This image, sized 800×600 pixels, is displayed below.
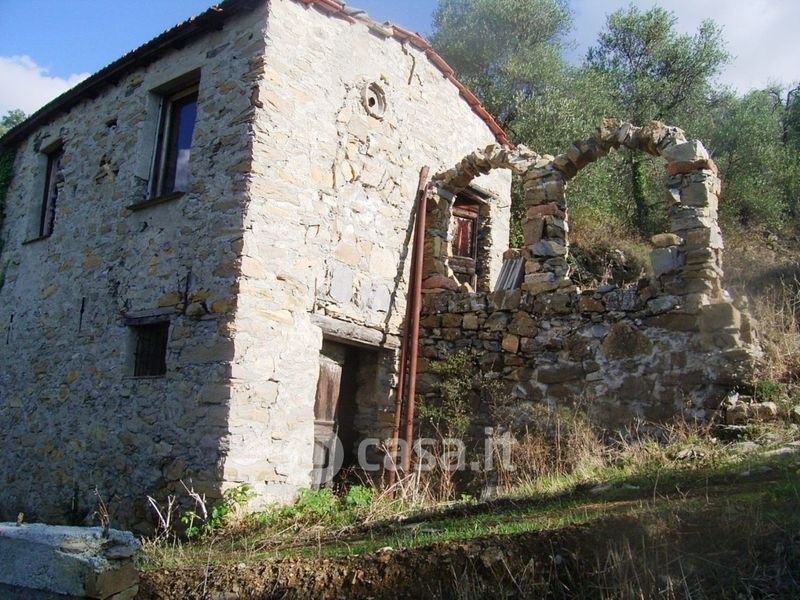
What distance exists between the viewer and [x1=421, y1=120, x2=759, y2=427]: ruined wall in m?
6.93

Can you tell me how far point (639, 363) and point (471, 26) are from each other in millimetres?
13333

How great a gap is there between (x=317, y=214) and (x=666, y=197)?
167 inches

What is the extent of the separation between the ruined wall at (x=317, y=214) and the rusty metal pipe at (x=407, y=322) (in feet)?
0.39

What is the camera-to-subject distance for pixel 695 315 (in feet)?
23.0

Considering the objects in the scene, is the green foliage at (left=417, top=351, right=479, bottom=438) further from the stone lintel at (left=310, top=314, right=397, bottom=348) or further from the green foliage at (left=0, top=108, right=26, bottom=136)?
the green foliage at (left=0, top=108, right=26, bottom=136)

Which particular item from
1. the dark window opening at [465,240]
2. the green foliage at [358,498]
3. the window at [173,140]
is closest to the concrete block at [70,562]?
the green foliage at [358,498]

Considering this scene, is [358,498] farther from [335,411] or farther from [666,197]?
[666,197]

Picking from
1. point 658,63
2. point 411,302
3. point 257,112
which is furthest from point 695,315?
point 658,63

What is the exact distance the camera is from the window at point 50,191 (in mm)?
9750

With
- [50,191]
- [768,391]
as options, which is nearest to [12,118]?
[50,191]

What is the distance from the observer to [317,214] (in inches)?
295

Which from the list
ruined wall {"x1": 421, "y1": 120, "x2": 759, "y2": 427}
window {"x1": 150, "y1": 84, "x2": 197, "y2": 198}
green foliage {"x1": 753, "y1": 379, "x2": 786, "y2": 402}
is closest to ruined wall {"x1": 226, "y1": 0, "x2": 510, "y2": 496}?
ruined wall {"x1": 421, "y1": 120, "x2": 759, "y2": 427}

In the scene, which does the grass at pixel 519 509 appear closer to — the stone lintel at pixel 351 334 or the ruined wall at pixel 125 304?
the ruined wall at pixel 125 304

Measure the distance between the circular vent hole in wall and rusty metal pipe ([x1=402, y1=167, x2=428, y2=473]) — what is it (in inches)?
41.8
